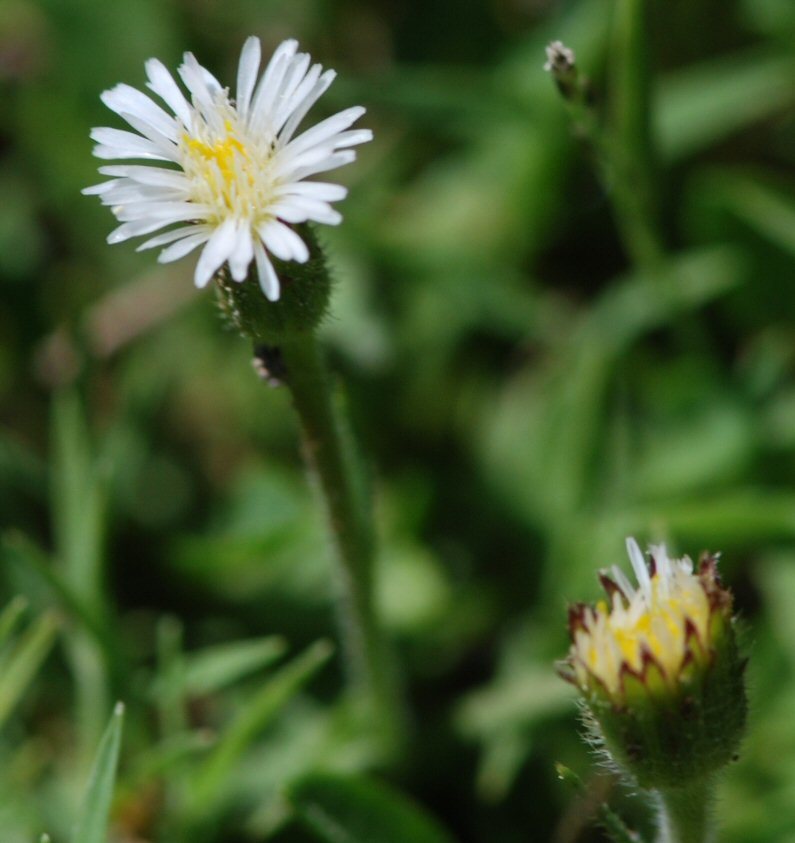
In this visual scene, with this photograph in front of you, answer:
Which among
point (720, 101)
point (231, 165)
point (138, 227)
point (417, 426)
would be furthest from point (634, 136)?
point (138, 227)

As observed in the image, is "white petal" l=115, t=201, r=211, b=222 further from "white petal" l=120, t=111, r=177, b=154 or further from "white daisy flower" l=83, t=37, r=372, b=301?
"white petal" l=120, t=111, r=177, b=154

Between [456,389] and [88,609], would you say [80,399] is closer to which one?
[88,609]

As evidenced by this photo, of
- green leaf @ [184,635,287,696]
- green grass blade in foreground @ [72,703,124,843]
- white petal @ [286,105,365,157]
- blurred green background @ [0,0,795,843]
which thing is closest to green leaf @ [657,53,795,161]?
blurred green background @ [0,0,795,843]

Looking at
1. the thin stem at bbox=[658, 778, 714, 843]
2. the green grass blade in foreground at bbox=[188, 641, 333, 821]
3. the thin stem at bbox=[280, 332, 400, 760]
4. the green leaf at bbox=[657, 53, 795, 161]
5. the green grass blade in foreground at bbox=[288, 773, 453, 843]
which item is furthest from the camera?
the green leaf at bbox=[657, 53, 795, 161]

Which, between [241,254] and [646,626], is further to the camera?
[241,254]

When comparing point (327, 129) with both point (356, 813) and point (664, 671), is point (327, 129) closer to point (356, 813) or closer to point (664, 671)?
point (664, 671)

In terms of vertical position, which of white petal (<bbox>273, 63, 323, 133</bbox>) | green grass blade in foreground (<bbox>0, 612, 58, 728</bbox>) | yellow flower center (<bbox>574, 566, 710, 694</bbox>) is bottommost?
yellow flower center (<bbox>574, 566, 710, 694</bbox>)

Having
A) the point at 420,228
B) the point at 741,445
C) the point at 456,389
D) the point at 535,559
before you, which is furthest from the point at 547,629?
the point at 420,228
